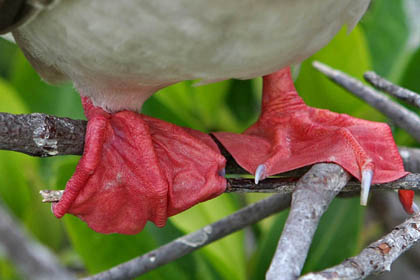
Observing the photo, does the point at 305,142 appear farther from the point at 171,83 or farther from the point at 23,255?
the point at 23,255

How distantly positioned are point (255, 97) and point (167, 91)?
1.30ft

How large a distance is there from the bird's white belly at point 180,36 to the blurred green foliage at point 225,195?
407 mm

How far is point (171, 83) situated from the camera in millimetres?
1478

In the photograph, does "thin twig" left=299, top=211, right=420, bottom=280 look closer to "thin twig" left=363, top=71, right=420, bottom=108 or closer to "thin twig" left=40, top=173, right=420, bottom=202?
"thin twig" left=40, top=173, right=420, bottom=202

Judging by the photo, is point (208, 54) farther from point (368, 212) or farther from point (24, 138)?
point (368, 212)

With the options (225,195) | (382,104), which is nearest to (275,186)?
(382,104)

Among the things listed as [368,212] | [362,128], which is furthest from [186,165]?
[368,212]

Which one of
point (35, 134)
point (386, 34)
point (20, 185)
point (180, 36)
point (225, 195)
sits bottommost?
point (20, 185)

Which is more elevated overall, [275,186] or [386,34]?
[275,186]

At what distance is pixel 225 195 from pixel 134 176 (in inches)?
21.1

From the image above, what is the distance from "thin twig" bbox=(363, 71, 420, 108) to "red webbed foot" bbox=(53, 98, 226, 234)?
0.42 m

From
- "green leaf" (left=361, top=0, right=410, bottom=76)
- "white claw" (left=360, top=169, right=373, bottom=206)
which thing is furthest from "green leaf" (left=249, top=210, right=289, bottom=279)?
"green leaf" (left=361, top=0, right=410, bottom=76)

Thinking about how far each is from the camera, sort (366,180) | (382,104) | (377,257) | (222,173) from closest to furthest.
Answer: (377,257)
(366,180)
(222,173)
(382,104)

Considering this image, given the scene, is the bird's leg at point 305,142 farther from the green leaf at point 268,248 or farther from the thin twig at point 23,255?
the thin twig at point 23,255
